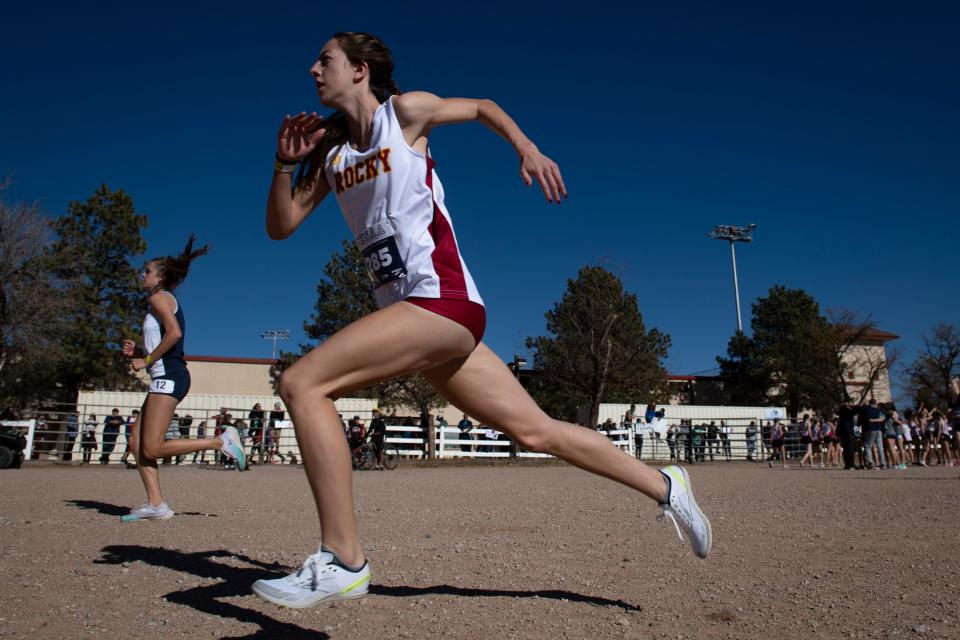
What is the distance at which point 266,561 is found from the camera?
423 cm

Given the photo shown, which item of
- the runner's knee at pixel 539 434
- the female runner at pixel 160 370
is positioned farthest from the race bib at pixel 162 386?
the runner's knee at pixel 539 434

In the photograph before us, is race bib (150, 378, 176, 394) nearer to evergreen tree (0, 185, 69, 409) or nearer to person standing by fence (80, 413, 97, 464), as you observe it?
person standing by fence (80, 413, 97, 464)

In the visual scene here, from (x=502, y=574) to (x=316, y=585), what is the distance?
5.63 feet

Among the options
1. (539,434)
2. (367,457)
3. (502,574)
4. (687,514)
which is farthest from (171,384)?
(367,457)

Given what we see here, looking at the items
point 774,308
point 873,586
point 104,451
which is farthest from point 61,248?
point 774,308

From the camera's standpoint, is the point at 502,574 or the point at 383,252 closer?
the point at 383,252

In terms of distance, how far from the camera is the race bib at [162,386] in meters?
6.02

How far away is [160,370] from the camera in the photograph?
6.12m

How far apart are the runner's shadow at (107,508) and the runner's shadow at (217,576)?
2110 mm

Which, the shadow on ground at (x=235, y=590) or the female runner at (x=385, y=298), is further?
the shadow on ground at (x=235, y=590)

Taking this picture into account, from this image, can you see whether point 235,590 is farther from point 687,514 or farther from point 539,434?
point 687,514

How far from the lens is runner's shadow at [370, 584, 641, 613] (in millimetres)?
3232

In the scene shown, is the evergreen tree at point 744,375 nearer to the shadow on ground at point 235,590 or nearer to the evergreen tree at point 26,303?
the evergreen tree at point 26,303

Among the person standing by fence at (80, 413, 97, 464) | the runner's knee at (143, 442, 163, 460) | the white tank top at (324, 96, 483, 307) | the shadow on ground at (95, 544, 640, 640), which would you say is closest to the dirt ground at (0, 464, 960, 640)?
the shadow on ground at (95, 544, 640, 640)
